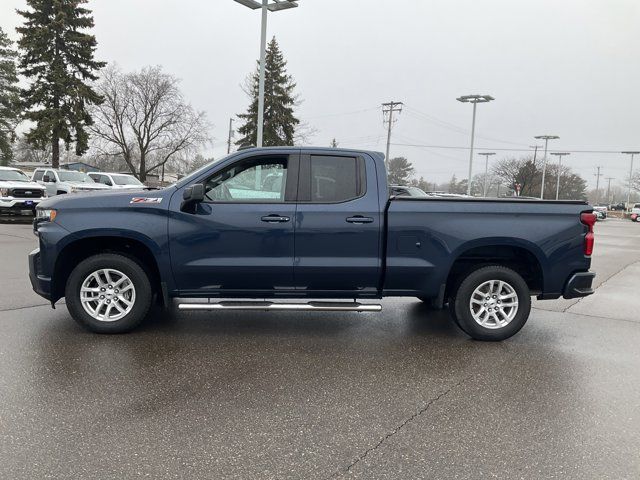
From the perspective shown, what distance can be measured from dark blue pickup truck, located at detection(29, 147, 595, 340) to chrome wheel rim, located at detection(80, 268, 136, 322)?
11 mm

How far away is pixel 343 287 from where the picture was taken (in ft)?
17.4

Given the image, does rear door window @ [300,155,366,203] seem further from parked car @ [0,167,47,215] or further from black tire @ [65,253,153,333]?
parked car @ [0,167,47,215]

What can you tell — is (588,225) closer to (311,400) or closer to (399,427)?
(399,427)

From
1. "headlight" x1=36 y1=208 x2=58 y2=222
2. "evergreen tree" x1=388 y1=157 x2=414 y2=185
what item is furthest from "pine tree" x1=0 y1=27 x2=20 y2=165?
"evergreen tree" x1=388 y1=157 x2=414 y2=185

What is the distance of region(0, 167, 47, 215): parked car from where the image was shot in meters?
17.4

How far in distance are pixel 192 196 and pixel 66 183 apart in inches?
702

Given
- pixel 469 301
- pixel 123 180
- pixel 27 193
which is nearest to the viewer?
pixel 469 301

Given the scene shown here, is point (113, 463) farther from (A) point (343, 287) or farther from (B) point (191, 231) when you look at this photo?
(A) point (343, 287)

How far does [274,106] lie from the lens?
4791 cm

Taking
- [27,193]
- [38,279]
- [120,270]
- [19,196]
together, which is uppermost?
[27,193]

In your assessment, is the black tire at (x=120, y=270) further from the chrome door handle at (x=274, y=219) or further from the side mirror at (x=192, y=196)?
the chrome door handle at (x=274, y=219)

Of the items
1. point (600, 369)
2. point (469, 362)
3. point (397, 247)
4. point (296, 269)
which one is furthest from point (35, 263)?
point (600, 369)

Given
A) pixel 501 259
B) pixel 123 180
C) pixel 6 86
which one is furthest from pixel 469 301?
pixel 6 86

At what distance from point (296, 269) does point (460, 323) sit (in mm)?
1853
